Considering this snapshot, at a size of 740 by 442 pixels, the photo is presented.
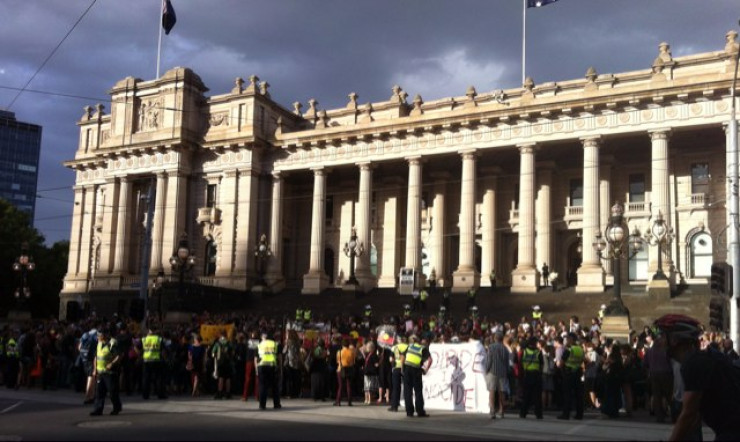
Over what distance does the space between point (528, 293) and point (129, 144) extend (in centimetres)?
3056

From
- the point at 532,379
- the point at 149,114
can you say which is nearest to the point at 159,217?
the point at 149,114

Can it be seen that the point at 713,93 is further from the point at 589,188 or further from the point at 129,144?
the point at 129,144

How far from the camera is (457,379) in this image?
17.3 metres

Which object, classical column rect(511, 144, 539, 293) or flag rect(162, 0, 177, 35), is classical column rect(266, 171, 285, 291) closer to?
flag rect(162, 0, 177, 35)

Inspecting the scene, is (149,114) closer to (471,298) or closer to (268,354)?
(471,298)

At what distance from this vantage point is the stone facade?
127ft

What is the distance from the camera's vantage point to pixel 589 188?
38.4m

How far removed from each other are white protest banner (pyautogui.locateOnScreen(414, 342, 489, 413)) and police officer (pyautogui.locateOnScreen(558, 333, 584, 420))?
5.77 feet

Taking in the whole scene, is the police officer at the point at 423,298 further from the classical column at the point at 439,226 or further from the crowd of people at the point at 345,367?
the crowd of people at the point at 345,367

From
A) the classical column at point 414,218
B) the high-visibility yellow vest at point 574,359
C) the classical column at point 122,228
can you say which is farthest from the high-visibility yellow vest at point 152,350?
the classical column at point 122,228

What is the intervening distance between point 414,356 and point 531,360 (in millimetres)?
2582

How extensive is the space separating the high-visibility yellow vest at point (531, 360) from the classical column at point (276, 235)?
32878 millimetres

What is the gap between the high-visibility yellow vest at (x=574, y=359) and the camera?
16.1m

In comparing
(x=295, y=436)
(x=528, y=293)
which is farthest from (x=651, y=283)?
(x=295, y=436)
